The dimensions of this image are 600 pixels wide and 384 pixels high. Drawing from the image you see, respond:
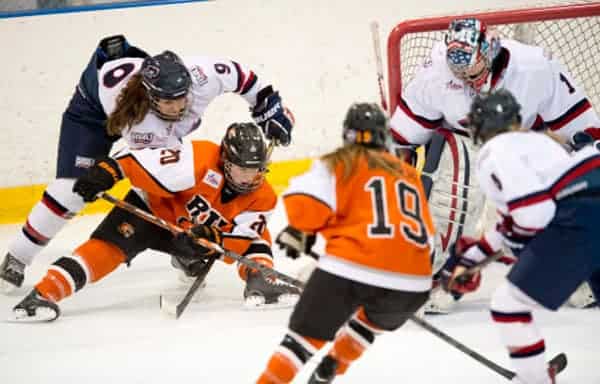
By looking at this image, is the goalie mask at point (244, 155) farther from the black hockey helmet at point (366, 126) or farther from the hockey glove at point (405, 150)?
the black hockey helmet at point (366, 126)

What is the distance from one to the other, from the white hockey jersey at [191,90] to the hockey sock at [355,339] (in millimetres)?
1292

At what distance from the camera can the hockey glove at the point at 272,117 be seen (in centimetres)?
404

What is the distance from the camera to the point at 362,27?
532cm

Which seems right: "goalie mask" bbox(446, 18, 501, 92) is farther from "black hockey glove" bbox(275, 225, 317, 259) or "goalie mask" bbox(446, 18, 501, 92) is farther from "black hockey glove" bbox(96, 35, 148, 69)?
"black hockey glove" bbox(96, 35, 148, 69)

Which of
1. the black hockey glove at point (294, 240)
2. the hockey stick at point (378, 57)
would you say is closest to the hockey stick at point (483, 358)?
the black hockey glove at point (294, 240)

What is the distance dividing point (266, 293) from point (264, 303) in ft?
0.12

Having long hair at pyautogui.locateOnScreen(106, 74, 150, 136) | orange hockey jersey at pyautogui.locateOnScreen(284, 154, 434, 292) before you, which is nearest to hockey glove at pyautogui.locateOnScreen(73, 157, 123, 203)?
long hair at pyautogui.locateOnScreen(106, 74, 150, 136)

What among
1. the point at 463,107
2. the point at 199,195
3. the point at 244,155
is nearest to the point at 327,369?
the point at 244,155

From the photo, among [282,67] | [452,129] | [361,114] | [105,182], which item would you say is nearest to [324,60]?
[282,67]

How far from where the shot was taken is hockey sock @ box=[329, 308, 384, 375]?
287 cm

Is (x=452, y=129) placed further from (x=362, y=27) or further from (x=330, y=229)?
(x=362, y=27)

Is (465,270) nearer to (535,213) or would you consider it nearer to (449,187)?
(535,213)

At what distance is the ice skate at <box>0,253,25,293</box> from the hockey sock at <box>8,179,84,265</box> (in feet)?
0.08

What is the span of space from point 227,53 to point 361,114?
263 cm
